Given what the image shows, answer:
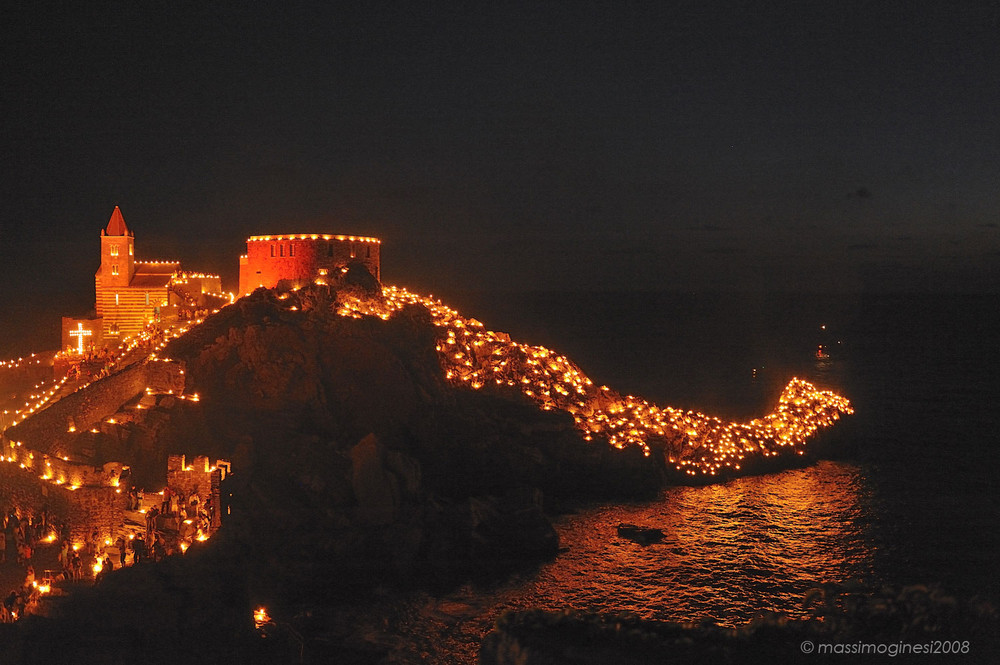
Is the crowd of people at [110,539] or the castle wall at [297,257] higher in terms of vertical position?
the castle wall at [297,257]

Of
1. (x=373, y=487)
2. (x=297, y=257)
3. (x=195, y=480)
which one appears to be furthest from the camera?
(x=297, y=257)

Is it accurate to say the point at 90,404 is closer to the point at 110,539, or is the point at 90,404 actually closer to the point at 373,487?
the point at 110,539

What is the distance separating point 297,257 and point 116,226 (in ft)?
29.5

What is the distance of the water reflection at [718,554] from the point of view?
24.1 metres

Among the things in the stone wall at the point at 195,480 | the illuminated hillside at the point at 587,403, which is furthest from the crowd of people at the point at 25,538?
the illuminated hillside at the point at 587,403

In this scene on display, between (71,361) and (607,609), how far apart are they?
26.7 m

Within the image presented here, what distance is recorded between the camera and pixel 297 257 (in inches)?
1480

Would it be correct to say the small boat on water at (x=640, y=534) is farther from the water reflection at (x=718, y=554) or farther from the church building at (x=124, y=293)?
the church building at (x=124, y=293)

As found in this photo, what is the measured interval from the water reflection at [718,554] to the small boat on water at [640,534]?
304 millimetres

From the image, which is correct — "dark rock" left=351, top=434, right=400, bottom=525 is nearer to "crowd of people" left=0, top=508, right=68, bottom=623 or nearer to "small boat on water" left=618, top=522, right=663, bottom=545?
"crowd of people" left=0, top=508, right=68, bottom=623

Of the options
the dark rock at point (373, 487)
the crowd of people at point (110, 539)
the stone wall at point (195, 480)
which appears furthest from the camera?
the dark rock at point (373, 487)

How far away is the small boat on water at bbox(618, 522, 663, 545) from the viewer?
29.1 m

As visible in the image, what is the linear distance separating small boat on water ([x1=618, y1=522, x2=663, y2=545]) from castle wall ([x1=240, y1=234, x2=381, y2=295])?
17.1 m

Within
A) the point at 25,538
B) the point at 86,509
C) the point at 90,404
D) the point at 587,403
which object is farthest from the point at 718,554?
the point at 90,404
